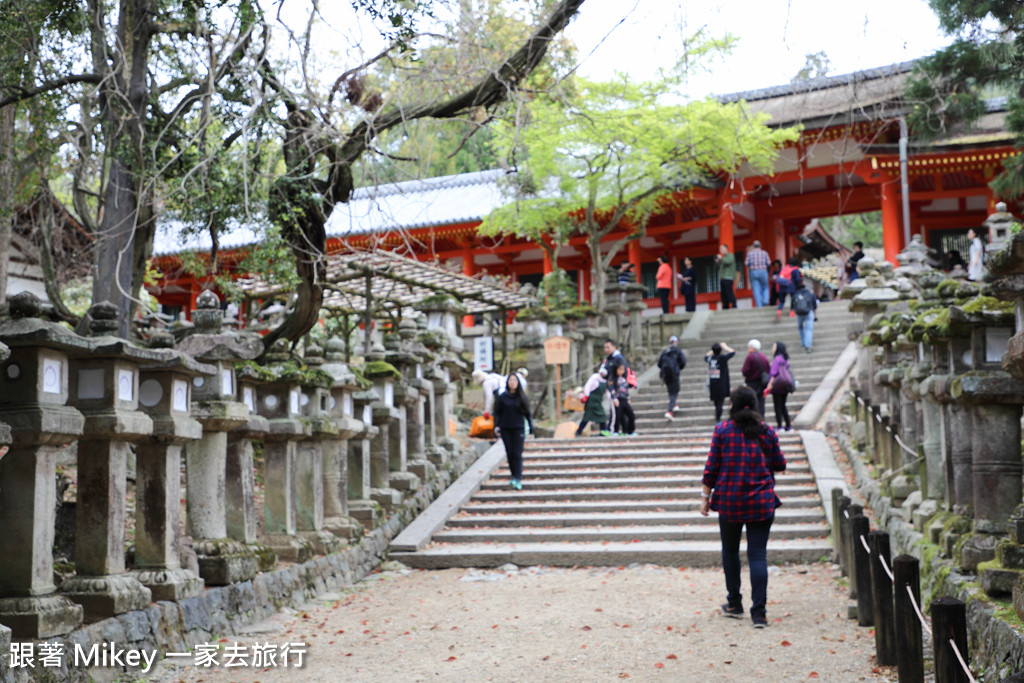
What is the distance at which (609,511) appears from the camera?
1213 cm

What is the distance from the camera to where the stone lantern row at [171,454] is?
5070mm

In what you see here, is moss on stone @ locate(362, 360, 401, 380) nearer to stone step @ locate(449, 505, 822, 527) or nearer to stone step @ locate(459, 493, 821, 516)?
stone step @ locate(449, 505, 822, 527)

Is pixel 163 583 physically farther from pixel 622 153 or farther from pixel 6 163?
pixel 622 153

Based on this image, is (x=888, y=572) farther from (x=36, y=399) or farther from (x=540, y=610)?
(x=36, y=399)

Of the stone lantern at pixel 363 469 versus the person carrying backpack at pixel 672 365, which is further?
the person carrying backpack at pixel 672 365

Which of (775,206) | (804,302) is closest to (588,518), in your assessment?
(804,302)

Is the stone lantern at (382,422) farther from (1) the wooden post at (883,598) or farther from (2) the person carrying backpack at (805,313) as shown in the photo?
(2) the person carrying backpack at (805,313)

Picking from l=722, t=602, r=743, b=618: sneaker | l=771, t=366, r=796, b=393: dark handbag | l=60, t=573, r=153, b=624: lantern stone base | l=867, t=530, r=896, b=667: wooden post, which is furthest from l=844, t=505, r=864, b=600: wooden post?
l=771, t=366, r=796, b=393: dark handbag

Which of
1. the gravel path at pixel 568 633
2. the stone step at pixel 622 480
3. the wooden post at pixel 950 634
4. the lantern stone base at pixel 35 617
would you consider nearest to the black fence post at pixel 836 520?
the gravel path at pixel 568 633

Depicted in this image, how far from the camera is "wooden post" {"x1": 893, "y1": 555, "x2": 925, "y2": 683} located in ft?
14.9

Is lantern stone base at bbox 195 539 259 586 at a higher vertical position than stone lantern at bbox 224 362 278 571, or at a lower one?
lower

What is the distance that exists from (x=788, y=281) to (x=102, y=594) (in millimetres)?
18903

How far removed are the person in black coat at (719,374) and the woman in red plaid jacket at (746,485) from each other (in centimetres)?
853

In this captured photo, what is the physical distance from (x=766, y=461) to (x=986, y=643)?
2.35m
